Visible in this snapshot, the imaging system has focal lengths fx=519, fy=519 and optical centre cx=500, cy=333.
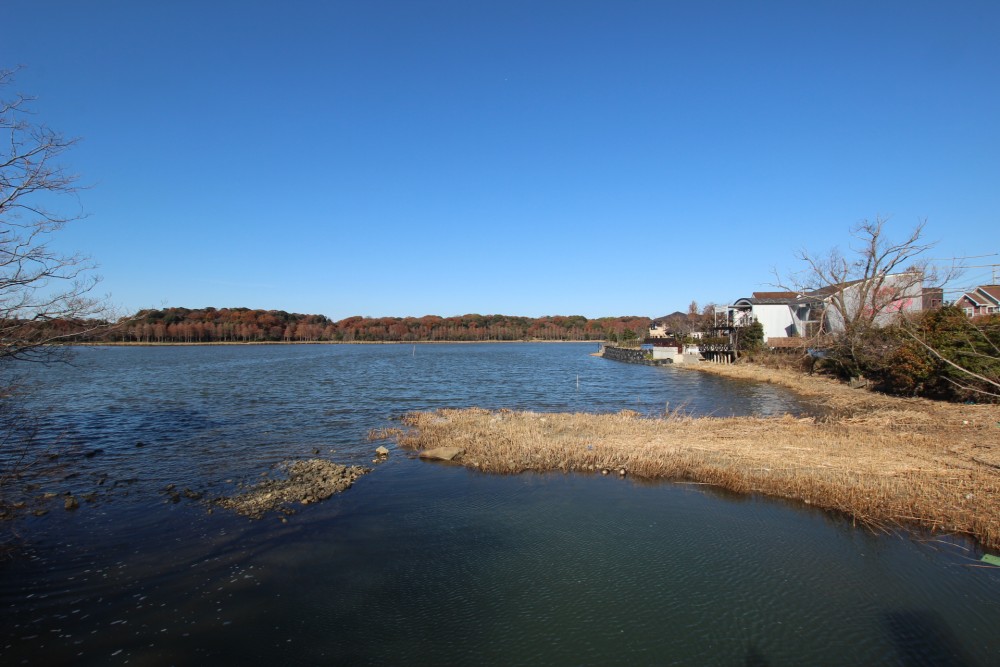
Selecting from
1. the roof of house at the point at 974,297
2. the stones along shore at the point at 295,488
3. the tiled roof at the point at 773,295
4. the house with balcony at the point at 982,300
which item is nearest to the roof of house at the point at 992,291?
the house with balcony at the point at 982,300

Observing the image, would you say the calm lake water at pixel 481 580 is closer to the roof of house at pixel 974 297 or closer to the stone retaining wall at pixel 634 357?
the roof of house at pixel 974 297

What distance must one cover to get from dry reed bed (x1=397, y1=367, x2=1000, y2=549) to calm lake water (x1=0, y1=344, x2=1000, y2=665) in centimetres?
79

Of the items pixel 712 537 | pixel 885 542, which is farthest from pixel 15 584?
pixel 885 542

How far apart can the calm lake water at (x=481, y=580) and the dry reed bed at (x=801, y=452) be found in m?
0.79

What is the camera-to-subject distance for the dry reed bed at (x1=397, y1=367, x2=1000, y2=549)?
33.2 feet

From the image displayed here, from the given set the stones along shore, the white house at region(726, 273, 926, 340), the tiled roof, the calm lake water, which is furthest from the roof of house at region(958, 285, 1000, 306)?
the stones along shore

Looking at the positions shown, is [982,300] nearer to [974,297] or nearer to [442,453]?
[974,297]

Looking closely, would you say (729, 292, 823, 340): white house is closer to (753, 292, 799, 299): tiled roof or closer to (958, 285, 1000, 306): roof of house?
(753, 292, 799, 299): tiled roof

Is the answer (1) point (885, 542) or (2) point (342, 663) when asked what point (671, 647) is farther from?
(1) point (885, 542)

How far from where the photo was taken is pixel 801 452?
13.6 meters

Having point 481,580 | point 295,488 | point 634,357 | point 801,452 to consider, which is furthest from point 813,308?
point 481,580

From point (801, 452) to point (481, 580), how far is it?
1000cm

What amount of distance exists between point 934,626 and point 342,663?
24.4 ft

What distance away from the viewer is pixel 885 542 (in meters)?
8.94
